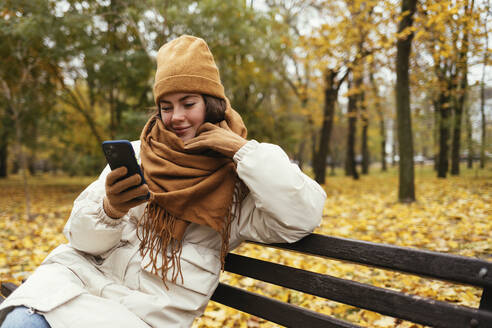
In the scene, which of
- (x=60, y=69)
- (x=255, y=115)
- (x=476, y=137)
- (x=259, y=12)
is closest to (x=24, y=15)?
(x=60, y=69)

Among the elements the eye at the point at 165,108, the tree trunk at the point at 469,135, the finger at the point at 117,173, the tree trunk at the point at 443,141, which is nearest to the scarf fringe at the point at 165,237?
the finger at the point at 117,173

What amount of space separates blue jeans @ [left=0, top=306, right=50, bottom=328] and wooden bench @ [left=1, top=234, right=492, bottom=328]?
3.03 feet

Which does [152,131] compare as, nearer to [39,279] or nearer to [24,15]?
[39,279]

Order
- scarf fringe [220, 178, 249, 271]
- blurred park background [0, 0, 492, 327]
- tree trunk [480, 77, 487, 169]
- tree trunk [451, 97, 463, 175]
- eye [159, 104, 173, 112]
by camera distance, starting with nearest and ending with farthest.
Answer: scarf fringe [220, 178, 249, 271] < eye [159, 104, 173, 112] < blurred park background [0, 0, 492, 327] < tree trunk [480, 77, 487, 169] < tree trunk [451, 97, 463, 175]

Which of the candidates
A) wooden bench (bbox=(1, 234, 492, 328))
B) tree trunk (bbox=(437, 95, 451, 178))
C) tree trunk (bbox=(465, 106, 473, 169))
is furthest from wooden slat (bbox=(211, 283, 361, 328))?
tree trunk (bbox=(437, 95, 451, 178))

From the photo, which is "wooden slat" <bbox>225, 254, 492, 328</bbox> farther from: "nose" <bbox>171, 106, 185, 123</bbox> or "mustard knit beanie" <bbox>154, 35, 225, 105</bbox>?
"mustard knit beanie" <bbox>154, 35, 225, 105</bbox>

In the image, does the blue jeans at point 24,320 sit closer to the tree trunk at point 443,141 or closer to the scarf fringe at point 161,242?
the scarf fringe at point 161,242

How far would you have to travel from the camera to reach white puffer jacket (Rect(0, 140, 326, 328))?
1413 millimetres

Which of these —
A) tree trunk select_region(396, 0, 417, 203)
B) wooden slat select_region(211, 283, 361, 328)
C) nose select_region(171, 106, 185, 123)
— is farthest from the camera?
tree trunk select_region(396, 0, 417, 203)

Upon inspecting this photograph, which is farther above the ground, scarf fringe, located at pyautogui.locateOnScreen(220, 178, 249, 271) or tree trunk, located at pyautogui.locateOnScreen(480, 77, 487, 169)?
tree trunk, located at pyautogui.locateOnScreen(480, 77, 487, 169)

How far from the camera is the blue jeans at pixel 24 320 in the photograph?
53.0 inches

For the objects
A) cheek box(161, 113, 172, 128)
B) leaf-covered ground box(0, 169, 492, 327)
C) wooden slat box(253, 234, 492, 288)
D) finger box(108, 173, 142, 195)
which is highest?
cheek box(161, 113, 172, 128)

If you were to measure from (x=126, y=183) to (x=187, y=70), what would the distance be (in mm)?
713

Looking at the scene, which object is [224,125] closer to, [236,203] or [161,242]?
[236,203]
